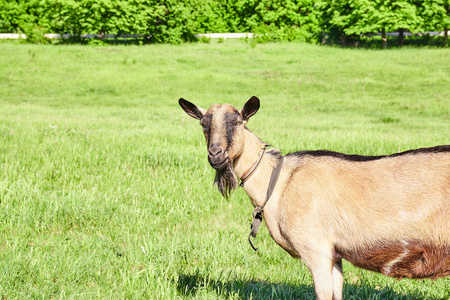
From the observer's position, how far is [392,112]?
2153 cm

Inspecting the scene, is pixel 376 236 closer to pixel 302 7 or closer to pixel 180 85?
pixel 180 85

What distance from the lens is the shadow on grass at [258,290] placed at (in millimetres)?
4305

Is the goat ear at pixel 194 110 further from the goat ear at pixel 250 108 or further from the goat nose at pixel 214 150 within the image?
the goat nose at pixel 214 150

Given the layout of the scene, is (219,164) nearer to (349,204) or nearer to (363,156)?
(349,204)

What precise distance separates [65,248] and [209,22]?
2254 inches

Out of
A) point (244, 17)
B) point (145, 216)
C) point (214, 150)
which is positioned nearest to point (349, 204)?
point (214, 150)

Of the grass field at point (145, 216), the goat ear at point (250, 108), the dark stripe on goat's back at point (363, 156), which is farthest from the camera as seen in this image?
the grass field at point (145, 216)

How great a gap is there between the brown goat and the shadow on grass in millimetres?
608

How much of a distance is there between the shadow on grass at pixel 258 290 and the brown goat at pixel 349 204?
0.61 metres

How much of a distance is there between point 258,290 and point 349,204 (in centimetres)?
145

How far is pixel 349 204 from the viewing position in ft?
12.0

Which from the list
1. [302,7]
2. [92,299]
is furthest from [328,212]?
[302,7]

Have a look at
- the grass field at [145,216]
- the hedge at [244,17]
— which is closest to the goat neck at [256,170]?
the grass field at [145,216]

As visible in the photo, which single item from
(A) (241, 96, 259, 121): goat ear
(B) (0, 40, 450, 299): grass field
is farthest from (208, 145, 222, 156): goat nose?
(B) (0, 40, 450, 299): grass field
